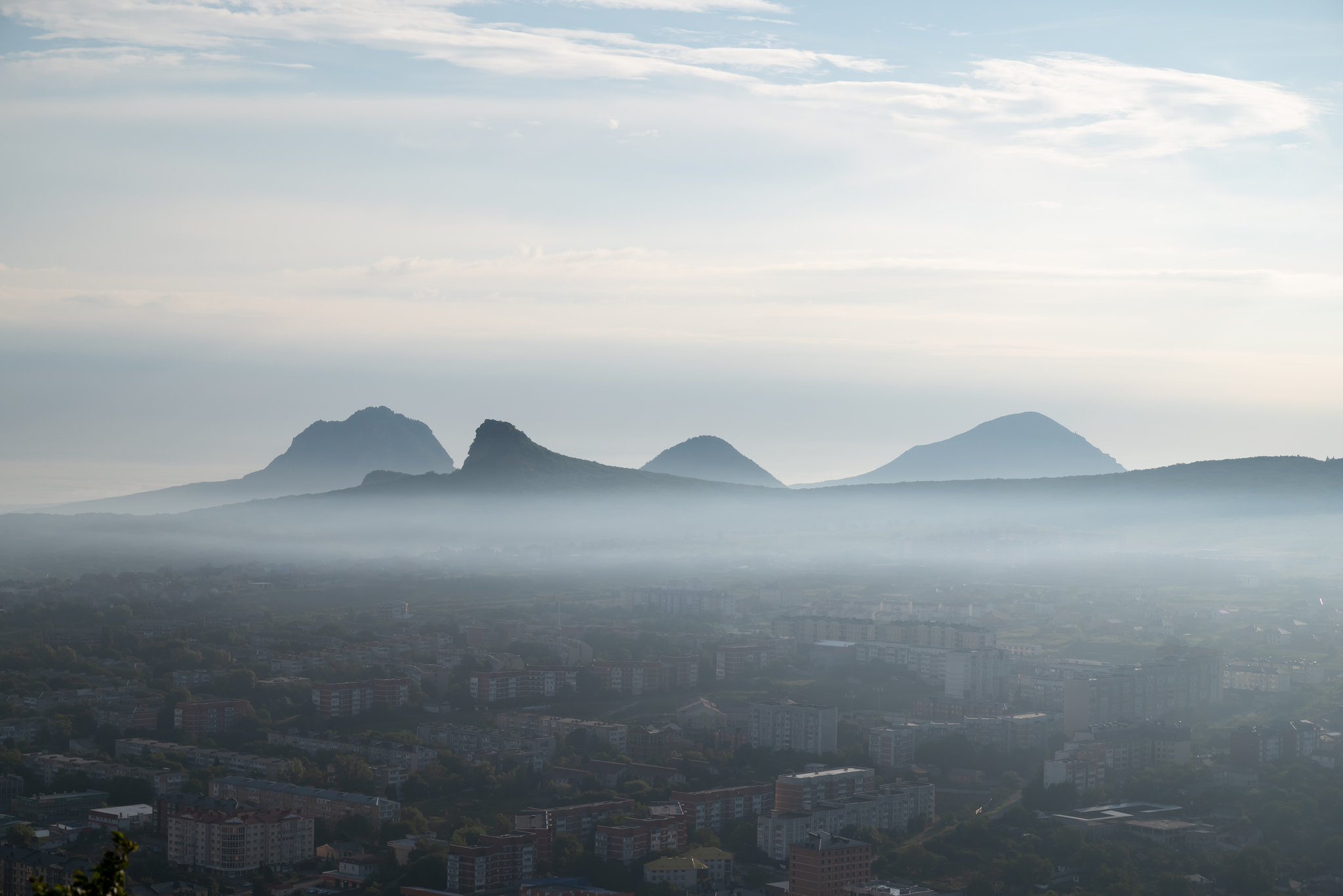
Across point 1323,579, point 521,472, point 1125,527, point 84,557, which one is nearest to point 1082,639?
point 1323,579

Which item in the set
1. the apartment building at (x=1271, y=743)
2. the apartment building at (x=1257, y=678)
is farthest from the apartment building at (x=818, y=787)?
the apartment building at (x=1257, y=678)

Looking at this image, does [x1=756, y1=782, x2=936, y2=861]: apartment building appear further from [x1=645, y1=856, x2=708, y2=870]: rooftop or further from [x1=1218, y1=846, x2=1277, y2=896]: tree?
[x1=1218, y1=846, x2=1277, y2=896]: tree

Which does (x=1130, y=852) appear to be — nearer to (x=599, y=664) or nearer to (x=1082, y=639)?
(x=599, y=664)

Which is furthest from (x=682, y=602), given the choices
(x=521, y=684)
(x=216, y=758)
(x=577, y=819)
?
(x=577, y=819)

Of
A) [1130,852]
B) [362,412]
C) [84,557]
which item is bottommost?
[1130,852]

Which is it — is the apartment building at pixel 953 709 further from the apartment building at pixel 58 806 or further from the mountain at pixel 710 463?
the mountain at pixel 710 463

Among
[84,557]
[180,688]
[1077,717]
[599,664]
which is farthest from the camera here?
[84,557]

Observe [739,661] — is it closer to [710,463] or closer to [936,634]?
[936,634]
